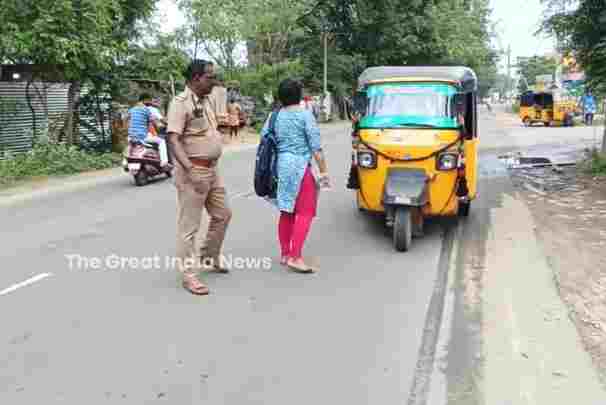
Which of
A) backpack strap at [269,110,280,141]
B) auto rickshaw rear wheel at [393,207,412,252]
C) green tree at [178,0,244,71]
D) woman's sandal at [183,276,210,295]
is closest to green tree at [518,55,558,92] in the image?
green tree at [178,0,244,71]

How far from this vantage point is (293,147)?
20.8ft

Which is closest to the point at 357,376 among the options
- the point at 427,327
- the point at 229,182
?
the point at 427,327

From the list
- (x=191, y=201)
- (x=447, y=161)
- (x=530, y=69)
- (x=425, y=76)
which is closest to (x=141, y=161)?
(x=425, y=76)

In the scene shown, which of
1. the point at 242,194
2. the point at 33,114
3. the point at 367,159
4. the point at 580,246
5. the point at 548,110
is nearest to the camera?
the point at 580,246

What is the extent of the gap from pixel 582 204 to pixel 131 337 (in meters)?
7.83

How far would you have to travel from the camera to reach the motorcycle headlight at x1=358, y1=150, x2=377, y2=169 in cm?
782

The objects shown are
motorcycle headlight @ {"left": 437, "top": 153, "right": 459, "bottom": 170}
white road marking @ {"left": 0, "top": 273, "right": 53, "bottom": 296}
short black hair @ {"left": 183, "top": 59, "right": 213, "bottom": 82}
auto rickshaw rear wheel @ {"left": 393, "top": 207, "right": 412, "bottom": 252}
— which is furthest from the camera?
motorcycle headlight @ {"left": 437, "top": 153, "right": 459, "bottom": 170}

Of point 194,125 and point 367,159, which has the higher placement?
point 194,125

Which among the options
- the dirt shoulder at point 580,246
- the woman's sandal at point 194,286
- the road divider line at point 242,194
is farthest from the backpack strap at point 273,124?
the road divider line at point 242,194

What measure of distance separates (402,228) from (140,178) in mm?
7440

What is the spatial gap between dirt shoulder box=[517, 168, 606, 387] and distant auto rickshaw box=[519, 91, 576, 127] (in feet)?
81.2

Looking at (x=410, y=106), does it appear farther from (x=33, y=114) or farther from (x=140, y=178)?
(x=33, y=114)

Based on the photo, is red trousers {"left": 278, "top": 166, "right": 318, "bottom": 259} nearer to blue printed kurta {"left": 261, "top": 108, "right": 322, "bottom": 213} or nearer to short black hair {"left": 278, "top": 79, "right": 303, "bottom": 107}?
blue printed kurta {"left": 261, "top": 108, "right": 322, "bottom": 213}

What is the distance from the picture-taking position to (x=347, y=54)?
4750 centimetres
